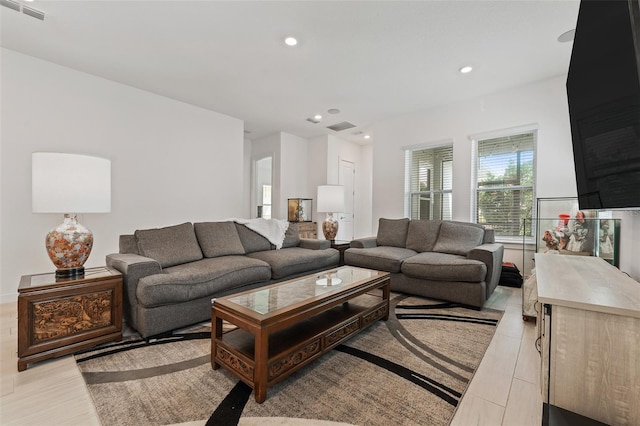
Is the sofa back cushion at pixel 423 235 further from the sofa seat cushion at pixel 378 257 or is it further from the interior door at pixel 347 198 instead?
the interior door at pixel 347 198

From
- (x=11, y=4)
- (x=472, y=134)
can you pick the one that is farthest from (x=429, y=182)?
(x=11, y=4)

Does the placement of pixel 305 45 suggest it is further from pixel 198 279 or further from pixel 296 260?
A: pixel 198 279

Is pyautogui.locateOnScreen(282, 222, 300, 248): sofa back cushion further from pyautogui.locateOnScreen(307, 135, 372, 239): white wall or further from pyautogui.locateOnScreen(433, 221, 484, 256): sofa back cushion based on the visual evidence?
pyautogui.locateOnScreen(307, 135, 372, 239): white wall

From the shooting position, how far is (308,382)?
5.03 ft

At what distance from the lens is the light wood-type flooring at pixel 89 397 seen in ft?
4.20

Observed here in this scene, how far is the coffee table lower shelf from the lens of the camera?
1390 mm

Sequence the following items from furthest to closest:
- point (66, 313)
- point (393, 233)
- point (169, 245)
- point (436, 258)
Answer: point (393, 233)
point (436, 258)
point (169, 245)
point (66, 313)

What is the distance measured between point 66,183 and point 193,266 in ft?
3.71

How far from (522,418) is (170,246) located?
9.52 feet

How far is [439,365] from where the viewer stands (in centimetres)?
173

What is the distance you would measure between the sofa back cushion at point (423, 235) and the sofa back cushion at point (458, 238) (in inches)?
2.9

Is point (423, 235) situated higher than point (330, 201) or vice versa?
point (330, 201)

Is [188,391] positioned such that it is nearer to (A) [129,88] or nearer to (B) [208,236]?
(B) [208,236]

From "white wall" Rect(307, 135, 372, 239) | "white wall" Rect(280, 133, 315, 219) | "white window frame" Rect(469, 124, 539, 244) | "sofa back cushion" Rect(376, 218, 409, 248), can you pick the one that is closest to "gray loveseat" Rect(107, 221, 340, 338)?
"sofa back cushion" Rect(376, 218, 409, 248)
